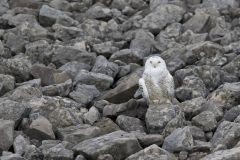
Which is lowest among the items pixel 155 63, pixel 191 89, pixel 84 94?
pixel 84 94

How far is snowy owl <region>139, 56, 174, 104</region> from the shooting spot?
428 inches

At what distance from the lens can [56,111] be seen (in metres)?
10.5

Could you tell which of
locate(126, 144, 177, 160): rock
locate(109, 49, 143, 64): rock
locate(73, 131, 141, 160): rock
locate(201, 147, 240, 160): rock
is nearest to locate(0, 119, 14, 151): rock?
locate(73, 131, 141, 160): rock

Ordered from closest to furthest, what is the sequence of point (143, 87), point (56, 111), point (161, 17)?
point (56, 111) → point (143, 87) → point (161, 17)

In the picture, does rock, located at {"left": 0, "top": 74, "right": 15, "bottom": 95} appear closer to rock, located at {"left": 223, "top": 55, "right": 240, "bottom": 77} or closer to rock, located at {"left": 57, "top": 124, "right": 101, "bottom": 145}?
rock, located at {"left": 57, "top": 124, "right": 101, "bottom": 145}

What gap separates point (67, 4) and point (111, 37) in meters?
2.45

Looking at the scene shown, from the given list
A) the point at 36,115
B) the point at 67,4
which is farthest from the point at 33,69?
the point at 67,4

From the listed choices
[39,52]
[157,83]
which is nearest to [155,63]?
[157,83]

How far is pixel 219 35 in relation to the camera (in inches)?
583

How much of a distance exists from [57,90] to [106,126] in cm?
197

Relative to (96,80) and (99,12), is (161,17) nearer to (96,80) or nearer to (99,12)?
(99,12)

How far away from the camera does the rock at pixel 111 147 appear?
884cm

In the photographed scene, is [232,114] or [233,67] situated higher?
[232,114]

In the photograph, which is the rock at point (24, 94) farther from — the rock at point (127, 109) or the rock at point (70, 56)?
the rock at point (70, 56)
